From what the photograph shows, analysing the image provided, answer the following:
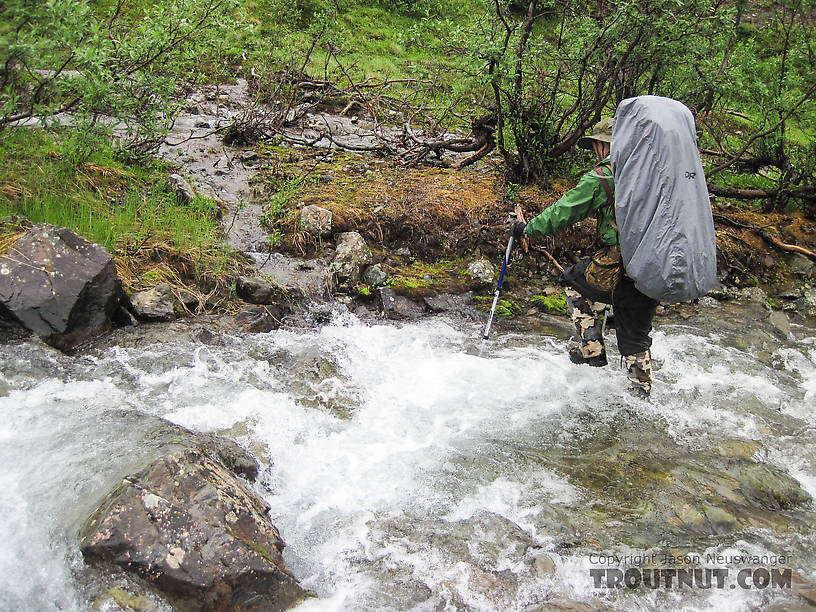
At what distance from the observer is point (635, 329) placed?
6199mm

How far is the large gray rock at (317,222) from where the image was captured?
8562mm

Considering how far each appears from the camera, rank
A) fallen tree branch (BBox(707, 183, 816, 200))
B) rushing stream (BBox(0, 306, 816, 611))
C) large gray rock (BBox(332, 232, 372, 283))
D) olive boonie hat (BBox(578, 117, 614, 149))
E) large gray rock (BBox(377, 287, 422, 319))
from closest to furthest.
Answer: rushing stream (BBox(0, 306, 816, 611))
olive boonie hat (BBox(578, 117, 614, 149))
large gray rock (BBox(377, 287, 422, 319))
large gray rock (BBox(332, 232, 372, 283))
fallen tree branch (BBox(707, 183, 816, 200))

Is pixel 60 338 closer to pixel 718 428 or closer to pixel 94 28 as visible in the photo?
pixel 94 28

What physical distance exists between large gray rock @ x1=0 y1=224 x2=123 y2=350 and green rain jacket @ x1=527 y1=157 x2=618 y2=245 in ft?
15.6

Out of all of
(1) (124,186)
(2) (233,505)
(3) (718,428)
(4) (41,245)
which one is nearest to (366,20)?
(1) (124,186)

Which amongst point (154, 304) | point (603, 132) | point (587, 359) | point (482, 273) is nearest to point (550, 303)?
point (482, 273)

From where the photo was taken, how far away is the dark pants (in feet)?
19.9

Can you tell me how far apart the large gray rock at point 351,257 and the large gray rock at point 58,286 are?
2890 millimetres

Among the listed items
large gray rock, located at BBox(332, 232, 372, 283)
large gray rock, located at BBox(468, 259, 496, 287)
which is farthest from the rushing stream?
large gray rock, located at BBox(468, 259, 496, 287)

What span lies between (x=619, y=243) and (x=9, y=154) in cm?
757

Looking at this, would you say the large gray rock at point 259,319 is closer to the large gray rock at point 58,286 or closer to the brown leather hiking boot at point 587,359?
the large gray rock at point 58,286

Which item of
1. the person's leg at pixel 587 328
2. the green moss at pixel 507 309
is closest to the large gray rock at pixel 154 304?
the green moss at pixel 507 309

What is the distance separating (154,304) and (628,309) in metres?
5.31

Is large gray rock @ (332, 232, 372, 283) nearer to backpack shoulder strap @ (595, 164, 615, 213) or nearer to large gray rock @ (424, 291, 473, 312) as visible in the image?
large gray rock @ (424, 291, 473, 312)
